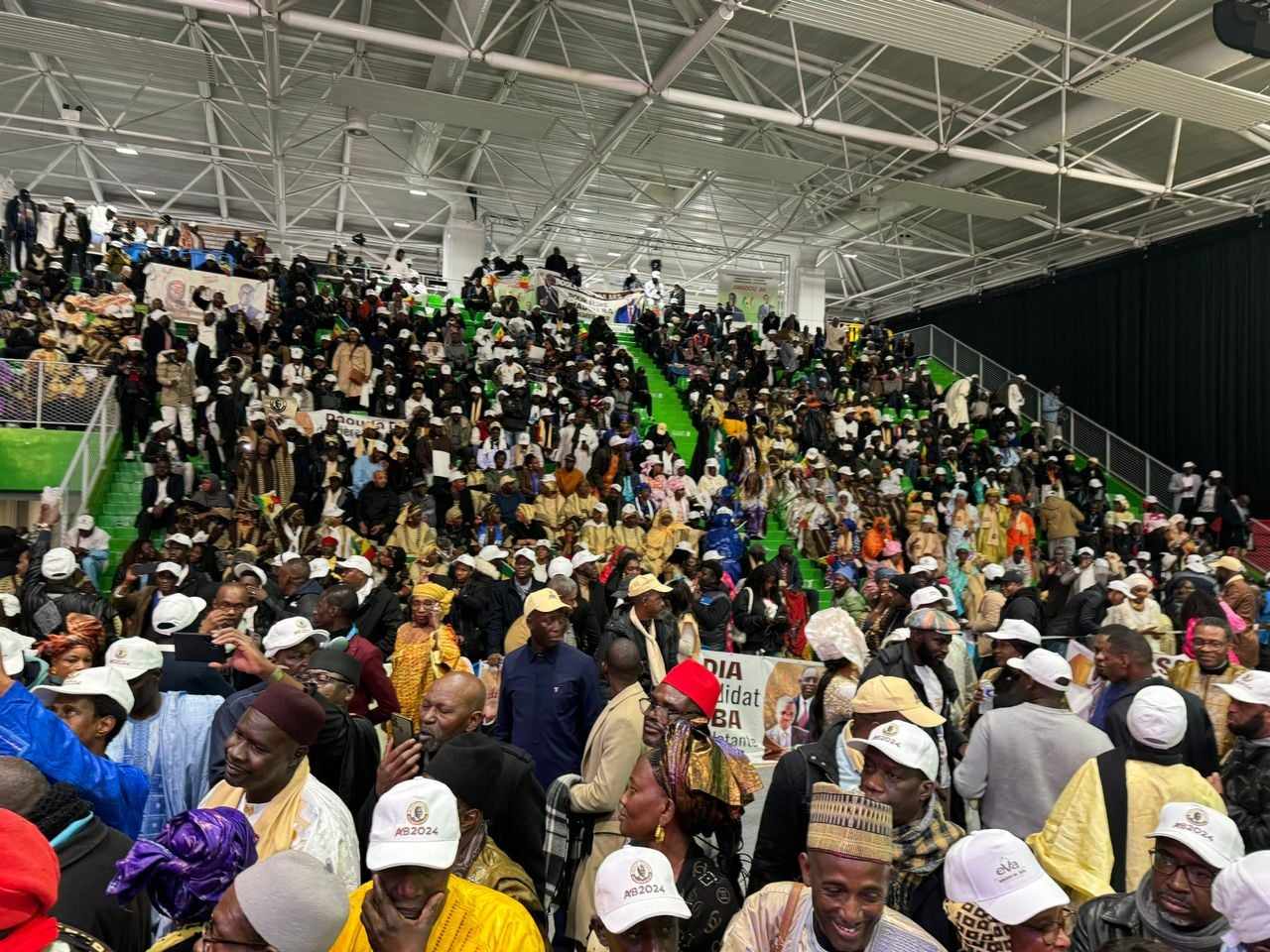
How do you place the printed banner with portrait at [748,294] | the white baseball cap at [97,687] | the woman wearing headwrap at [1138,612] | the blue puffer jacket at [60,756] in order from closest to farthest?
1. the blue puffer jacket at [60,756]
2. the white baseball cap at [97,687]
3. the woman wearing headwrap at [1138,612]
4. the printed banner with portrait at [748,294]

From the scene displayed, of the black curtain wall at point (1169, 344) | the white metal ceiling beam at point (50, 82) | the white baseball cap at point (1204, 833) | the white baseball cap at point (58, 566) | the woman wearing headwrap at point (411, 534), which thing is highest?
the white metal ceiling beam at point (50, 82)

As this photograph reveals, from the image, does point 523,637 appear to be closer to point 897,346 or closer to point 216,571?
point 216,571

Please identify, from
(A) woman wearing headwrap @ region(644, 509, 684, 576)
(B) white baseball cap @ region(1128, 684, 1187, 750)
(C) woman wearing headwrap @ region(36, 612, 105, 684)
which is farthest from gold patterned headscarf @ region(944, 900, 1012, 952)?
(A) woman wearing headwrap @ region(644, 509, 684, 576)

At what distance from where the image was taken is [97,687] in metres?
3.25

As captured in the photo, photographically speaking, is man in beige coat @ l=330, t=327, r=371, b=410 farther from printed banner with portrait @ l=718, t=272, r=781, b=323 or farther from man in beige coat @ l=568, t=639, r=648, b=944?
man in beige coat @ l=568, t=639, r=648, b=944

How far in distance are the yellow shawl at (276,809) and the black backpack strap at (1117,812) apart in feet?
8.87

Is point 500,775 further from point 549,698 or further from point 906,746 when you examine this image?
point 906,746

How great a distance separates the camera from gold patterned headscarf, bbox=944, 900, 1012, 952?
93.1 inches

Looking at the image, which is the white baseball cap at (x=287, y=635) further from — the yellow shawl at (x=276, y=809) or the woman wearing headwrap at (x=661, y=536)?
the woman wearing headwrap at (x=661, y=536)

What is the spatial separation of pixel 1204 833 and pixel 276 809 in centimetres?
262

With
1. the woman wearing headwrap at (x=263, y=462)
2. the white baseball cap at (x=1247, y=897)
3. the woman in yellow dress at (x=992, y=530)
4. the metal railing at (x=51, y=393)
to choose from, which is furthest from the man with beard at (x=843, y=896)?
the woman in yellow dress at (x=992, y=530)

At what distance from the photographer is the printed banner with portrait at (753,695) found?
8.43 meters

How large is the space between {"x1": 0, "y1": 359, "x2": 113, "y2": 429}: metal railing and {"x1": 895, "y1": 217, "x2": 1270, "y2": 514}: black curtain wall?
80.4ft

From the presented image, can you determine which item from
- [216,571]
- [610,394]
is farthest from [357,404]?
[216,571]
